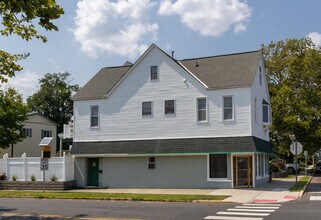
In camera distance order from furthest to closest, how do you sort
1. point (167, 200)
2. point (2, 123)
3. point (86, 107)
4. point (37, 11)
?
point (2, 123), point (86, 107), point (167, 200), point (37, 11)

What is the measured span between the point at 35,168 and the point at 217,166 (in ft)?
41.1

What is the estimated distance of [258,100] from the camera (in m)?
29.6

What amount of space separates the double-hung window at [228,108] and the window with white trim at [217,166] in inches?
93.8

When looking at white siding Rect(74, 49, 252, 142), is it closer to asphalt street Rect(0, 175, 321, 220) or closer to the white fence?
the white fence

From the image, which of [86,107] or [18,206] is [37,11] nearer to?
[18,206]

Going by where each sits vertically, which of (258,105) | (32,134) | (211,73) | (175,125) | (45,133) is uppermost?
(211,73)

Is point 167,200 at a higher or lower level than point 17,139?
lower

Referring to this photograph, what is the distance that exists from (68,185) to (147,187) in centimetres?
531

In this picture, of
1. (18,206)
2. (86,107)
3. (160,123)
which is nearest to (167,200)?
(18,206)

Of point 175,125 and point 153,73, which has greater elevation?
point 153,73

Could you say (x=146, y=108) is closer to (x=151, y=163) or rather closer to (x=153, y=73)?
(x=153, y=73)

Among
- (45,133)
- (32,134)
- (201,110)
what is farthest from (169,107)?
(45,133)

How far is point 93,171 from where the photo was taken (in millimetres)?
30922

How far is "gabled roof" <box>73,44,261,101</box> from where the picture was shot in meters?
27.6
